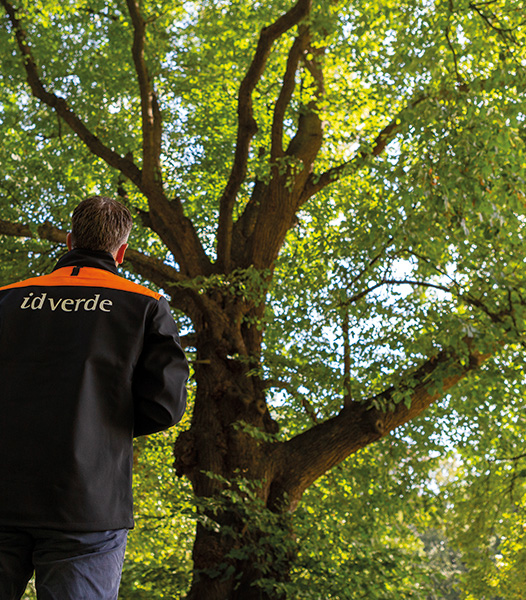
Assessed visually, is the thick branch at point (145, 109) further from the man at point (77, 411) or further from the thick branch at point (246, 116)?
the man at point (77, 411)

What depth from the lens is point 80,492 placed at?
206cm

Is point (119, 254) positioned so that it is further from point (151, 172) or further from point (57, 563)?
point (151, 172)

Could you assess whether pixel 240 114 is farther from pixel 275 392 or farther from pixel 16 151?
pixel 16 151

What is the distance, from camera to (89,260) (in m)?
2.45

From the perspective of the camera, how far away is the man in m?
2.03

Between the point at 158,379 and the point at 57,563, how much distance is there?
63 centimetres

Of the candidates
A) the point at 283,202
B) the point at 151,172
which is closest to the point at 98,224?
Result: the point at 151,172

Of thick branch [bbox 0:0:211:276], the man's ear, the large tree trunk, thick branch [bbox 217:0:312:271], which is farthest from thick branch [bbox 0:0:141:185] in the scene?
the man's ear

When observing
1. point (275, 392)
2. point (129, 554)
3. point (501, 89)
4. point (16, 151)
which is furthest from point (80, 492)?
point (129, 554)

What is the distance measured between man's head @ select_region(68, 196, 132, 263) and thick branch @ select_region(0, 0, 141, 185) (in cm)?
650

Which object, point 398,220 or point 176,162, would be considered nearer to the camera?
point 398,220

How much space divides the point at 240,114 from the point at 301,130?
1802 mm

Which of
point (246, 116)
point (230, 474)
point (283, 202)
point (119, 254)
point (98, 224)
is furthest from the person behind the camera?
point (283, 202)

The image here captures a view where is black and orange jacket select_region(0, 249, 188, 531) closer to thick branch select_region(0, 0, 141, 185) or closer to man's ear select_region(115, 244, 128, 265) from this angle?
man's ear select_region(115, 244, 128, 265)
